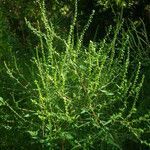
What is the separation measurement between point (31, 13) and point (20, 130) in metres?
3.21

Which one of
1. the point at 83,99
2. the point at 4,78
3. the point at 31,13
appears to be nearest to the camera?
the point at 83,99

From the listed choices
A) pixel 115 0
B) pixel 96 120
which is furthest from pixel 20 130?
pixel 115 0

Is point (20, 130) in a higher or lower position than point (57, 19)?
lower

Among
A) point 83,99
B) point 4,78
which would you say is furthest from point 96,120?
point 4,78

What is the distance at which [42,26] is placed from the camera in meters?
7.07

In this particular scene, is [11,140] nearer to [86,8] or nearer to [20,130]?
[20,130]

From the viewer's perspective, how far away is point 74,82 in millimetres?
3820

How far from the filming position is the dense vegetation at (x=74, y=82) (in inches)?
133

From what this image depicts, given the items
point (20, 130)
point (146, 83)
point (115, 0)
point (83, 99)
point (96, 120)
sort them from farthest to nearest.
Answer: point (115, 0) → point (146, 83) → point (20, 130) → point (83, 99) → point (96, 120)

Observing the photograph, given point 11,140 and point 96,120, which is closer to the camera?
point 96,120

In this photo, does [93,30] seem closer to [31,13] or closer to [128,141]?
[31,13]

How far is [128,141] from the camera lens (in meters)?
4.21

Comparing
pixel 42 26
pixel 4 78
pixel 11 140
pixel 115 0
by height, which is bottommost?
pixel 11 140

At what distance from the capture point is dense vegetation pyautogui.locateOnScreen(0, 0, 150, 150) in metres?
3.37
